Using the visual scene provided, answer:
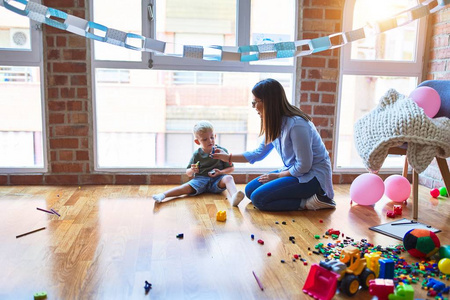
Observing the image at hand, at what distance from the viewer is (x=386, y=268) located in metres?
1.64

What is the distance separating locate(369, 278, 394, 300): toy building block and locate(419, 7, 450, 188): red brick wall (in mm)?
2081

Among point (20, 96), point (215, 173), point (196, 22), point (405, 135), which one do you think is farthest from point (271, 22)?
point (20, 96)

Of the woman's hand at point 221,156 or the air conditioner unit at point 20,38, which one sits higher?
the air conditioner unit at point 20,38

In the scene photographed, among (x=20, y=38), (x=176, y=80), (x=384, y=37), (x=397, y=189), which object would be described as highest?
(x=384, y=37)

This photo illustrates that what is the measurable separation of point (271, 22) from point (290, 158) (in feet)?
4.34

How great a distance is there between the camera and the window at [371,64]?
3479 mm

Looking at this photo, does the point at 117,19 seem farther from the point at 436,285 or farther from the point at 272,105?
the point at 436,285

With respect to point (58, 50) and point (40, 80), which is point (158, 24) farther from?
point (40, 80)

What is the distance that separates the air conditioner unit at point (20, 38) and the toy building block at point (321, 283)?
9.36 ft

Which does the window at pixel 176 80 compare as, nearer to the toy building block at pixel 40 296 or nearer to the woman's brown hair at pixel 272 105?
the woman's brown hair at pixel 272 105

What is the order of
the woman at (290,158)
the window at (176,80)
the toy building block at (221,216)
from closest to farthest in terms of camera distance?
the toy building block at (221,216)
the woman at (290,158)
the window at (176,80)

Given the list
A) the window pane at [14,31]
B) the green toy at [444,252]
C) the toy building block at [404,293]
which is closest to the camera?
the toy building block at [404,293]

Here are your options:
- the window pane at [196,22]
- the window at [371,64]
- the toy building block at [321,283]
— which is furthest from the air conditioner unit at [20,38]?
the toy building block at [321,283]

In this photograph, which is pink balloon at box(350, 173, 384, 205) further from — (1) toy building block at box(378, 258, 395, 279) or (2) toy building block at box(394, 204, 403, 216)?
Result: (1) toy building block at box(378, 258, 395, 279)
